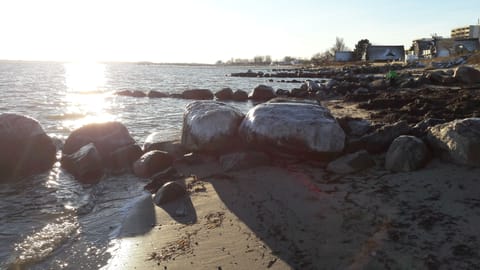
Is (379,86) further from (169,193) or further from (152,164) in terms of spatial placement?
(169,193)

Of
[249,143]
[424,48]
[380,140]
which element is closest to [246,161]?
[249,143]

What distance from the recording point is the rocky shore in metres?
3.88

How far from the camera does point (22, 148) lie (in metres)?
8.64

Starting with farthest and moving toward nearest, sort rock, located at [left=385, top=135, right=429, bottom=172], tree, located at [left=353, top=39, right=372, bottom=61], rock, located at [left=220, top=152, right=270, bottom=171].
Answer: tree, located at [left=353, top=39, right=372, bottom=61], rock, located at [left=220, top=152, right=270, bottom=171], rock, located at [left=385, top=135, right=429, bottom=172]

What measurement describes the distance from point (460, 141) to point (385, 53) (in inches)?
3050

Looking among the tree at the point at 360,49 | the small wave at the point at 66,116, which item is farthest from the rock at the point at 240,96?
the tree at the point at 360,49

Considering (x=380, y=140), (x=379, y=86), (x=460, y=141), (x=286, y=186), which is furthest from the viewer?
(x=379, y=86)

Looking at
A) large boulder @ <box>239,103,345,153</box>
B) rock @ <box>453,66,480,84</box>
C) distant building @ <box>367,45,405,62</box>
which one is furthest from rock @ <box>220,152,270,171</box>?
distant building @ <box>367,45,405,62</box>

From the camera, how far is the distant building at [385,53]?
249 feet

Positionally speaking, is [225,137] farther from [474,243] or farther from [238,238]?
[474,243]

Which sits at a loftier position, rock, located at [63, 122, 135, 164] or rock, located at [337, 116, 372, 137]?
rock, located at [337, 116, 372, 137]

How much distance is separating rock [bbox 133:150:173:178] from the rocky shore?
0.07 feet

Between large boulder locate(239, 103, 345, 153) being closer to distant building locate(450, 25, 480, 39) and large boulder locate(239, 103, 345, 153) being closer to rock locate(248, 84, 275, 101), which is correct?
rock locate(248, 84, 275, 101)

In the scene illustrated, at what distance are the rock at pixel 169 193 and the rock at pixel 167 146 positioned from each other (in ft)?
6.98
